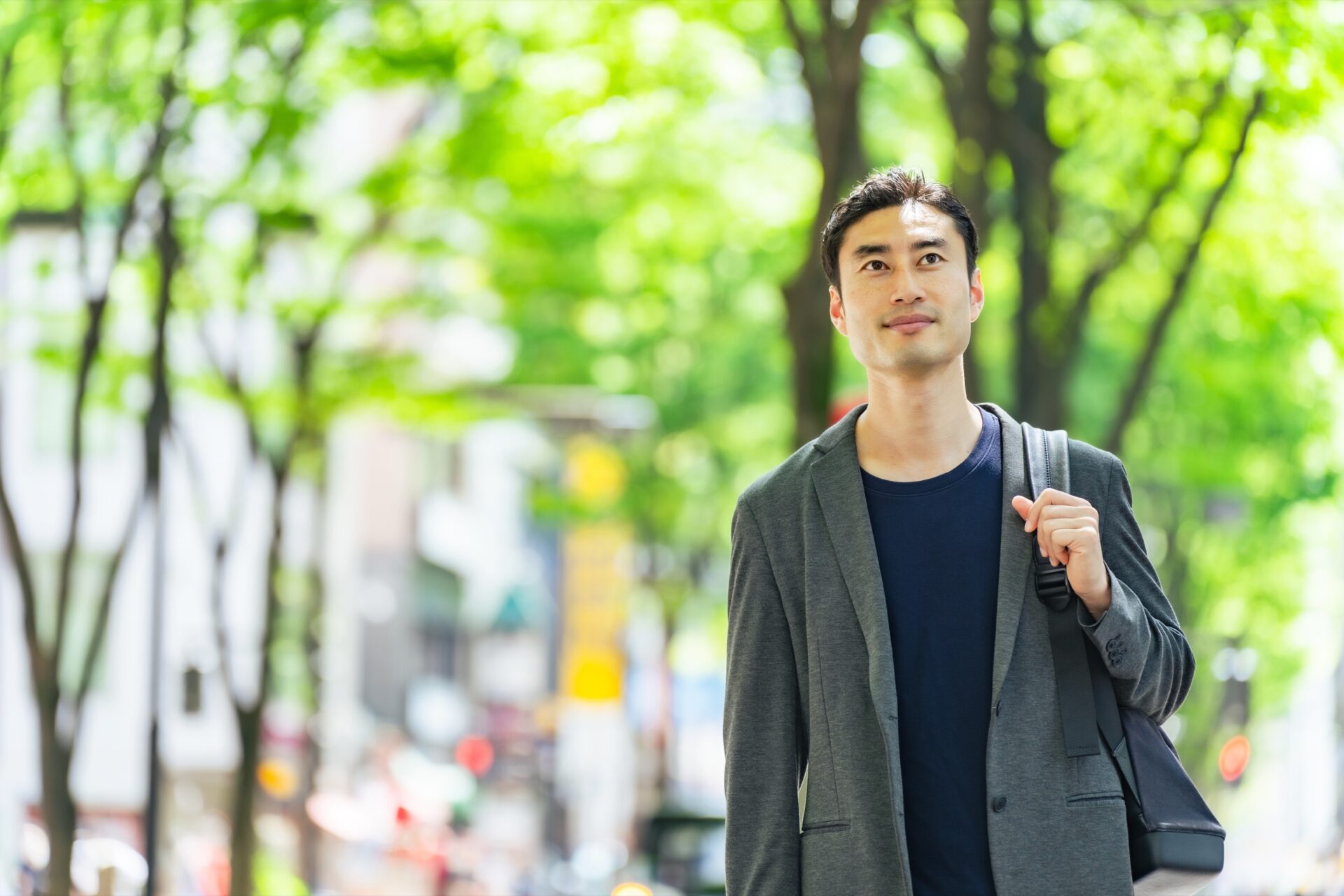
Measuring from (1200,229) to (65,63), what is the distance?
20.2 ft

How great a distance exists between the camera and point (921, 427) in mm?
2781

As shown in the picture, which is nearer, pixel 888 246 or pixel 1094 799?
pixel 1094 799

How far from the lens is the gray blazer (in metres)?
2.56

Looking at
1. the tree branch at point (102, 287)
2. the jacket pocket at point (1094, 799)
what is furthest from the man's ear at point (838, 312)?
the tree branch at point (102, 287)

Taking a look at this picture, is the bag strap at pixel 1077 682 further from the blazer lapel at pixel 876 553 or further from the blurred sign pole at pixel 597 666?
the blurred sign pole at pixel 597 666

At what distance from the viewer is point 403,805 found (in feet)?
70.1

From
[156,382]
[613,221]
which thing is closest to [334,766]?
[613,221]

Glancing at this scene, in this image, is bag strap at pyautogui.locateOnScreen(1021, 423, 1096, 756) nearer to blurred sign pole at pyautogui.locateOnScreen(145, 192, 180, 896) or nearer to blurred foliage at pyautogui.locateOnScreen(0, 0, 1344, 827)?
blurred foliage at pyautogui.locateOnScreen(0, 0, 1344, 827)

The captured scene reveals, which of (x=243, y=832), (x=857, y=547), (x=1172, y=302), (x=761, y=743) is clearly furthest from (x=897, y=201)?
(x=243, y=832)

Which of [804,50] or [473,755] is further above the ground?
[804,50]

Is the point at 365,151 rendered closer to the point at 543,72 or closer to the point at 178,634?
the point at 178,634

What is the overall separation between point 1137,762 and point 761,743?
0.59 m

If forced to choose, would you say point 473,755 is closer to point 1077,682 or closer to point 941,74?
point 941,74

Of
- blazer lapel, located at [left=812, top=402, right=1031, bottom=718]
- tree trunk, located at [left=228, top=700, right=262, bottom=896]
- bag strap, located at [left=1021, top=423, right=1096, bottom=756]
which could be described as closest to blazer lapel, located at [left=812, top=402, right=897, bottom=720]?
blazer lapel, located at [left=812, top=402, right=1031, bottom=718]
